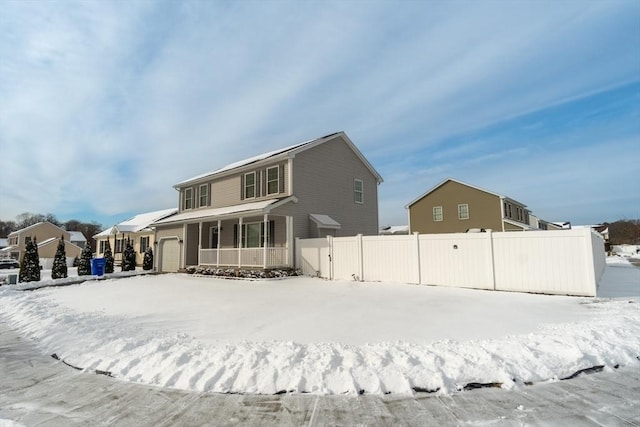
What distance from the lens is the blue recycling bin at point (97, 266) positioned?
64.3 ft

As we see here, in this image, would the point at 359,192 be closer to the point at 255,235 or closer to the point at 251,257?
the point at 255,235

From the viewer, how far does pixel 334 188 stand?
18.6 m

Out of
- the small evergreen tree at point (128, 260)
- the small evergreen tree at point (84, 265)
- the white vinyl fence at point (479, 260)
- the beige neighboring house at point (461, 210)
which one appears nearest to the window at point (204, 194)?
the small evergreen tree at point (128, 260)

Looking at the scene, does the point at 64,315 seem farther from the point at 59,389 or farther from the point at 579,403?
the point at 579,403

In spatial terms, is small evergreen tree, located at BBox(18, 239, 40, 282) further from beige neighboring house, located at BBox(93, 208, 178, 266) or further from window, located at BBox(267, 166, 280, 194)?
window, located at BBox(267, 166, 280, 194)

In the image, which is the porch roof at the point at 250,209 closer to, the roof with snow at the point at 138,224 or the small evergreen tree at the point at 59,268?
the small evergreen tree at the point at 59,268

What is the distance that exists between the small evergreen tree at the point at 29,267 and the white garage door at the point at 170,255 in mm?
6199

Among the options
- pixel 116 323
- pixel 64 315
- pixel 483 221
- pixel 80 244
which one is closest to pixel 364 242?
pixel 116 323

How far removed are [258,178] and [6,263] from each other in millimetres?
→ 34333

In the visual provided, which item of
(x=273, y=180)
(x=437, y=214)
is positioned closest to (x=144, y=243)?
(x=273, y=180)

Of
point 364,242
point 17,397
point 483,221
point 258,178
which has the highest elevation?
point 258,178

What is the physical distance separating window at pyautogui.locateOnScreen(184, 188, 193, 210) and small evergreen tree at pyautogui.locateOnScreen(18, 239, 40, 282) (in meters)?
8.17

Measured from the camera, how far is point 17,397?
384 centimetres

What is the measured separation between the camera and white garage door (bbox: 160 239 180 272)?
67.8 ft
